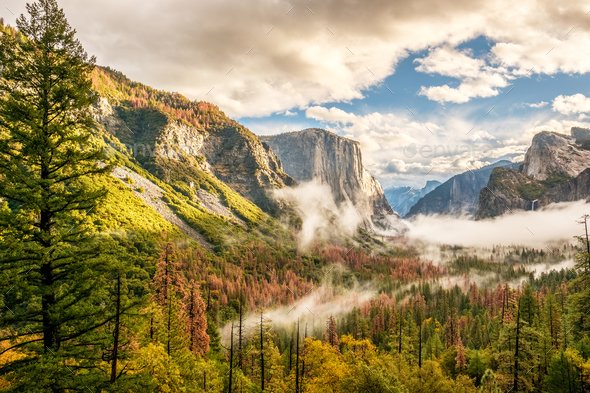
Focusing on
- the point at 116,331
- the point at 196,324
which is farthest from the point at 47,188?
the point at 196,324

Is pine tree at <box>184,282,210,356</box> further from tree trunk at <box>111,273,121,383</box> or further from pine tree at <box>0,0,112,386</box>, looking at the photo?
pine tree at <box>0,0,112,386</box>

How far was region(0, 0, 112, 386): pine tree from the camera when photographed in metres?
16.1

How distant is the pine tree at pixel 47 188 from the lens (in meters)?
16.1

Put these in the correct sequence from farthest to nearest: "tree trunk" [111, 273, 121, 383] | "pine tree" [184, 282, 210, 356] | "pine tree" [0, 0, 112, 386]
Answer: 1. "pine tree" [184, 282, 210, 356]
2. "tree trunk" [111, 273, 121, 383]
3. "pine tree" [0, 0, 112, 386]

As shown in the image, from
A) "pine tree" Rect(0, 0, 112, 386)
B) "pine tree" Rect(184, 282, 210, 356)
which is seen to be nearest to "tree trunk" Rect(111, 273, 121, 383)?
"pine tree" Rect(0, 0, 112, 386)

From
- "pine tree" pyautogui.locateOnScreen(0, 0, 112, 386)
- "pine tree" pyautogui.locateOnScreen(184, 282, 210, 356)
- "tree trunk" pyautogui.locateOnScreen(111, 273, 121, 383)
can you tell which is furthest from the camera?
"pine tree" pyautogui.locateOnScreen(184, 282, 210, 356)

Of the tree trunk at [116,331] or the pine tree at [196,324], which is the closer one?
the tree trunk at [116,331]

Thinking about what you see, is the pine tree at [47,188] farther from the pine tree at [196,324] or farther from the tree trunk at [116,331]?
the pine tree at [196,324]

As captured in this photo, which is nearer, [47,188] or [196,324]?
[47,188]

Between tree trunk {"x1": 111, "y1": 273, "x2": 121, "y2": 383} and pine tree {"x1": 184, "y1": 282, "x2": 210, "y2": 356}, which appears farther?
pine tree {"x1": 184, "y1": 282, "x2": 210, "y2": 356}

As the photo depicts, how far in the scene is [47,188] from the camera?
56.9 feet

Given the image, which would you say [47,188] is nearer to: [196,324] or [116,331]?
[116,331]

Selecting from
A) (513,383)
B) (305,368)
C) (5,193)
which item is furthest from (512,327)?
(5,193)

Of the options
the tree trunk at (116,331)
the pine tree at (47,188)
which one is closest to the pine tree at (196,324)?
the tree trunk at (116,331)
